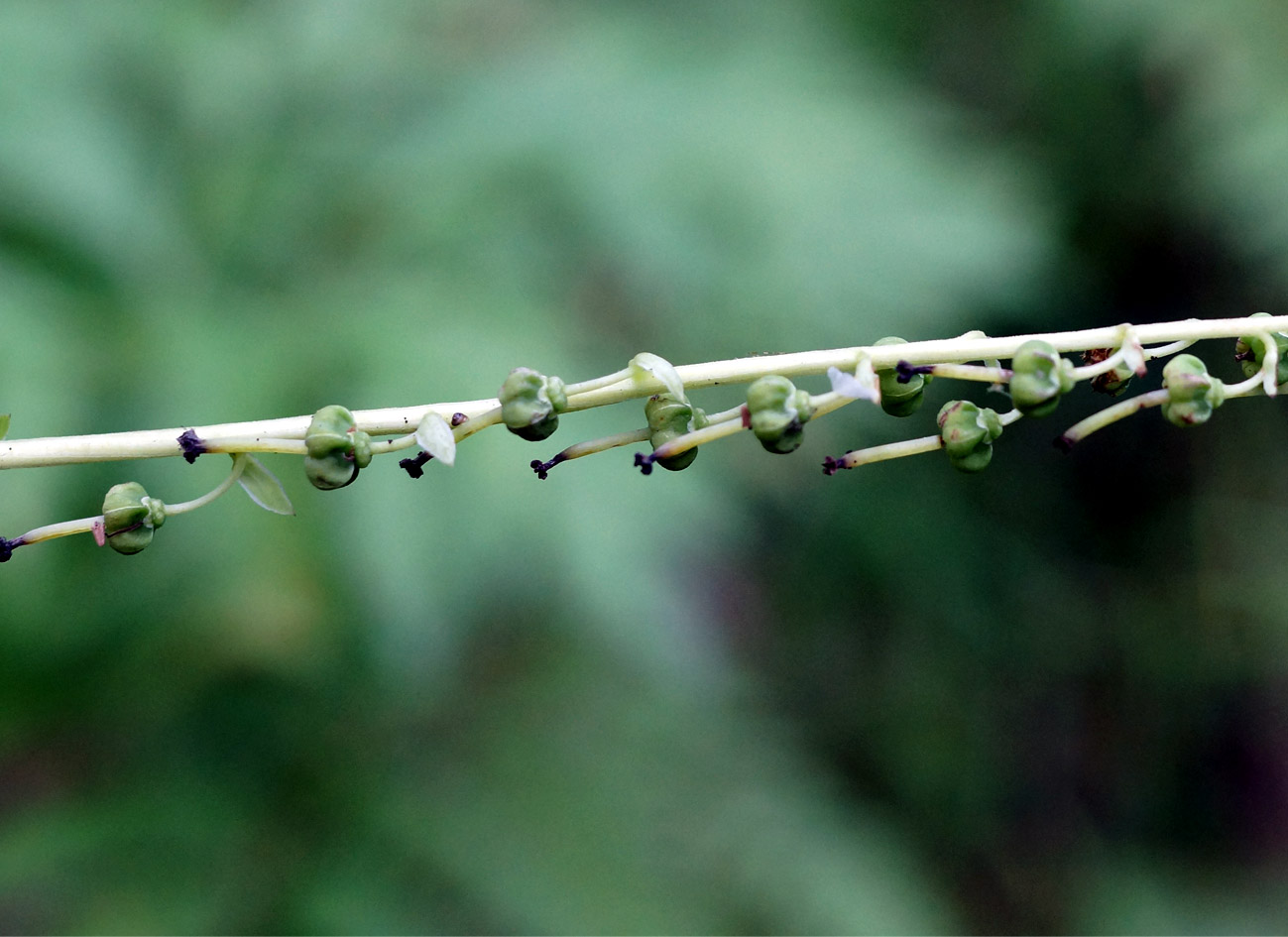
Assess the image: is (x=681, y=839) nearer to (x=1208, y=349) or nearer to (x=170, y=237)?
(x=170, y=237)

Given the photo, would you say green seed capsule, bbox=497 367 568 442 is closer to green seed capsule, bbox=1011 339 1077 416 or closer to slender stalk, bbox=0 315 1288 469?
slender stalk, bbox=0 315 1288 469

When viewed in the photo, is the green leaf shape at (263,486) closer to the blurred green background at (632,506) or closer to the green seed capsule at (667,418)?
the green seed capsule at (667,418)

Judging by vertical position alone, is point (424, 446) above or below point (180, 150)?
below

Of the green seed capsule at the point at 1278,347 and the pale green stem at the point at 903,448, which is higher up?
the green seed capsule at the point at 1278,347

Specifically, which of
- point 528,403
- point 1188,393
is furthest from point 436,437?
point 1188,393

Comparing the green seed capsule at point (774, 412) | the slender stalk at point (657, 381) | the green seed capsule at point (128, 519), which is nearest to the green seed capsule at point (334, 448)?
the slender stalk at point (657, 381)

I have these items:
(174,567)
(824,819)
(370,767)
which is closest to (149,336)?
(174,567)
